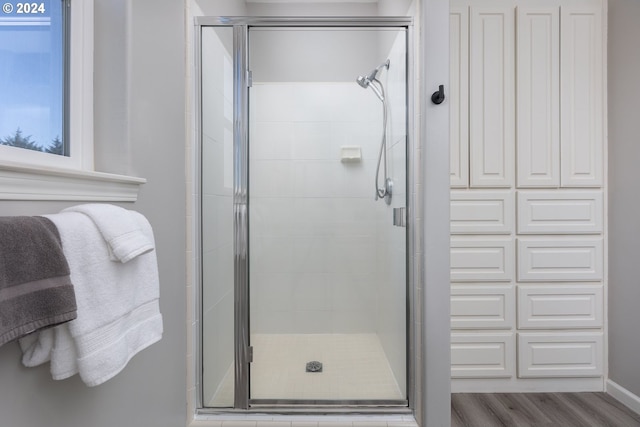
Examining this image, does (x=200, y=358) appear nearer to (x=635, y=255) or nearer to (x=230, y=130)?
(x=230, y=130)

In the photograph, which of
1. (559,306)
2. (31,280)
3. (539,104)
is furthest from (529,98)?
(31,280)

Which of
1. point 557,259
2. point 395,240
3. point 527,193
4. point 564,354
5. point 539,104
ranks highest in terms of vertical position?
point 539,104

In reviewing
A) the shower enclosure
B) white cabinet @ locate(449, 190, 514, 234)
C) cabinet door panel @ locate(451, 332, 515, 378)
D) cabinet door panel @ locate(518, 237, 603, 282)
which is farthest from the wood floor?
white cabinet @ locate(449, 190, 514, 234)

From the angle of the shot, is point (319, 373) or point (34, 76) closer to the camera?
point (34, 76)

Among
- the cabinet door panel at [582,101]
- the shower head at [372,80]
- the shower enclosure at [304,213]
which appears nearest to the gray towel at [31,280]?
the shower enclosure at [304,213]

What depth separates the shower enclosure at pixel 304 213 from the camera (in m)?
1.68

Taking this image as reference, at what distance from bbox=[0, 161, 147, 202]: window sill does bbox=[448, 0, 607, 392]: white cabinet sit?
170 cm

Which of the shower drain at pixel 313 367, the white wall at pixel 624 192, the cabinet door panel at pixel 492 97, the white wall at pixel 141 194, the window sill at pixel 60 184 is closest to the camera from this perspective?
the window sill at pixel 60 184

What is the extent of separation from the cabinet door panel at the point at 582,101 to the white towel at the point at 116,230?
2235 mm

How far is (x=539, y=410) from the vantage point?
190 cm

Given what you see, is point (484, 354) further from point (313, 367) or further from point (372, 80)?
point (372, 80)

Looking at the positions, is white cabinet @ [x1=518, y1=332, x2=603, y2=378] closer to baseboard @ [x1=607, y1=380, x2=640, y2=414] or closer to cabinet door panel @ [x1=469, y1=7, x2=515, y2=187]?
baseboard @ [x1=607, y1=380, x2=640, y2=414]

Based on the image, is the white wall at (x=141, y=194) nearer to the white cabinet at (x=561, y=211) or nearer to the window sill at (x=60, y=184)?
the window sill at (x=60, y=184)

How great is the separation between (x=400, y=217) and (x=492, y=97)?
973 mm
